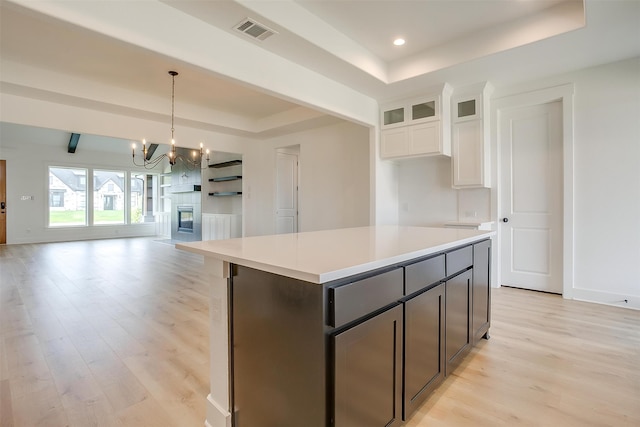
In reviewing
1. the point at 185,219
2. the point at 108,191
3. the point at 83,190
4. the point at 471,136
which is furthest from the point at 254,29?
the point at 108,191

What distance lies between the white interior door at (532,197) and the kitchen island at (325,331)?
9.47 feet

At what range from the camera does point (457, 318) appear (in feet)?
6.45

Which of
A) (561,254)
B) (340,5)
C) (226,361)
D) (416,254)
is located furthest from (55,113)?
(561,254)

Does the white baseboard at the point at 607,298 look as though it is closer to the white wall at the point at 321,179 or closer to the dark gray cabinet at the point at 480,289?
the dark gray cabinet at the point at 480,289

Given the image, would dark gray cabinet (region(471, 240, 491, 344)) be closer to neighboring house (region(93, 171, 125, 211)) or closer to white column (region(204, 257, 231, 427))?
white column (region(204, 257, 231, 427))

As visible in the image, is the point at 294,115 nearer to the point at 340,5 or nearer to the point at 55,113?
the point at 340,5

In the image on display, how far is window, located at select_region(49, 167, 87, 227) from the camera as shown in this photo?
365 inches

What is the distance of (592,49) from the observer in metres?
3.11

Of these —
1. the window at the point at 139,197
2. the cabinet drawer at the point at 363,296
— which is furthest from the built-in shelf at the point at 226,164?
the cabinet drawer at the point at 363,296

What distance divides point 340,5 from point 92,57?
2.82m

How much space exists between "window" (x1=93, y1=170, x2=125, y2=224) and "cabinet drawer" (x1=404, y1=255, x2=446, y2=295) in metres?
11.5

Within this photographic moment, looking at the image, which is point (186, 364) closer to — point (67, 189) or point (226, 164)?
point (226, 164)

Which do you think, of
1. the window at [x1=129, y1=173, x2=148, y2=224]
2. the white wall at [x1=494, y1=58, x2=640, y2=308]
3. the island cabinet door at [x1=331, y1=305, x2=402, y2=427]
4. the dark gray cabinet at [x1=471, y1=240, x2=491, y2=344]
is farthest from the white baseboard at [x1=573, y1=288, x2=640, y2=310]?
the window at [x1=129, y1=173, x2=148, y2=224]

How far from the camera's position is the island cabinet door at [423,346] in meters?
1.48
